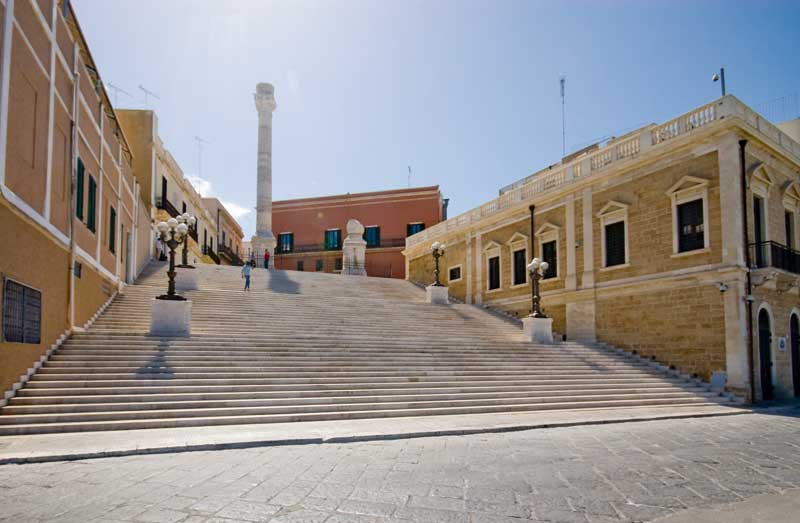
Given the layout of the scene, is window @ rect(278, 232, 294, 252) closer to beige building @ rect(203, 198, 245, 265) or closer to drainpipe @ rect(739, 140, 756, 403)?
beige building @ rect(203, 198, 245, 265)

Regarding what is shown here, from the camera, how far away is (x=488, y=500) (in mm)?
4742

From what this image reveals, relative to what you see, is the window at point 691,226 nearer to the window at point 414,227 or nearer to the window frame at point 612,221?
the window frame at point 612,221

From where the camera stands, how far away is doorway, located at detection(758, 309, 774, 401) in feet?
49.9

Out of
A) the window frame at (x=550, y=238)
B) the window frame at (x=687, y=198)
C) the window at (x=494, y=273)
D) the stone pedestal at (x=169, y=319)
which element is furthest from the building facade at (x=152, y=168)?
the window frame at (x=687, y=198)

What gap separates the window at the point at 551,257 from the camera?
2134 cm

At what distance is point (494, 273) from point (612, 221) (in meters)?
7.01

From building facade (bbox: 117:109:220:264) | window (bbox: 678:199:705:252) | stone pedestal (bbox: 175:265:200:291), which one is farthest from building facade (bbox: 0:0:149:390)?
window (bbox: 678:199:705:252)

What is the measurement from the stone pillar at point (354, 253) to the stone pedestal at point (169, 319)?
20049 mm

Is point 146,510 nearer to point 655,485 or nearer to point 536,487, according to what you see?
point 536,487

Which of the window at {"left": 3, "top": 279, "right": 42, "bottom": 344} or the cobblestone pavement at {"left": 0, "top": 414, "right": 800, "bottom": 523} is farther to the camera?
the window at {"left": 3, "top": 279, "right": 42, "bottom": 344}

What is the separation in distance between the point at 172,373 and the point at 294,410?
2.60 metres

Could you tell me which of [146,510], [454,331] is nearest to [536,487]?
[146,510]

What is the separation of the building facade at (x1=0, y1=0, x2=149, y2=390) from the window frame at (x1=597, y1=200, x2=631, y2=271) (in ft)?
51.1

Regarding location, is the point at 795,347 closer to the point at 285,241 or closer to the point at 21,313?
the point at 21,313
